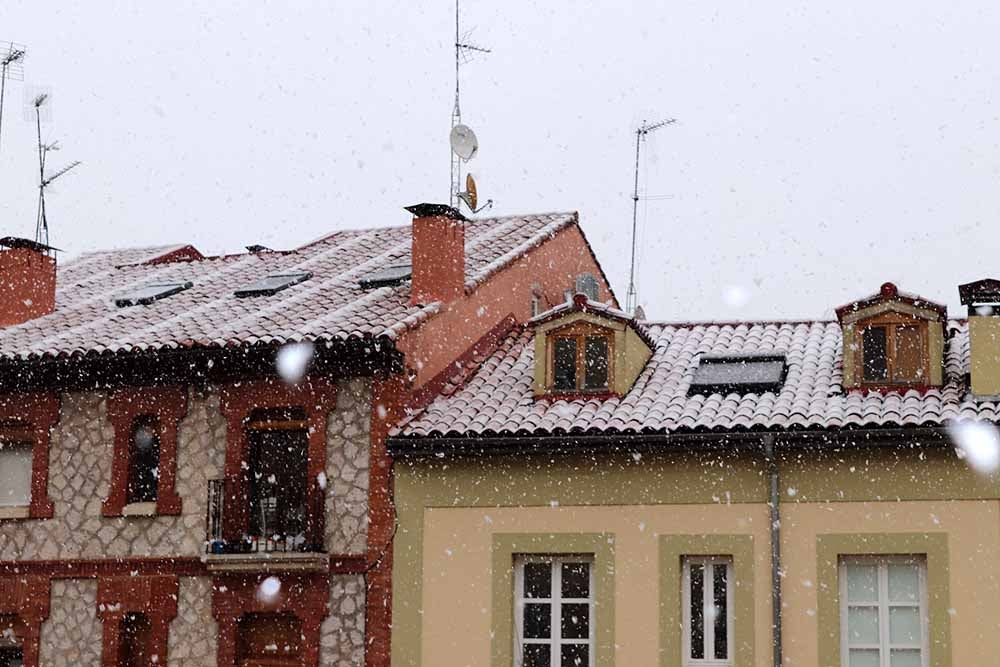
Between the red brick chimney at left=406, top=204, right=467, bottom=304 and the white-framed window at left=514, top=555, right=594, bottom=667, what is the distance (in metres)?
3.86

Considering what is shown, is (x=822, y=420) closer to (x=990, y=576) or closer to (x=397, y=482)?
(x=990, y=576)

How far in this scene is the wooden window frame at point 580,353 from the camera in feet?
65.7

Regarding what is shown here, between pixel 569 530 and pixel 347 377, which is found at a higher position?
pixel 347 377

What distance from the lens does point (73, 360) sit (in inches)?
819

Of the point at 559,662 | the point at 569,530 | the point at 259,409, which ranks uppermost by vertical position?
the point at 259,409

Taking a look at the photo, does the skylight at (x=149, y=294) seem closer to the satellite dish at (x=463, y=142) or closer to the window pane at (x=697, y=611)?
the satellite dish at (x=463, y=142)

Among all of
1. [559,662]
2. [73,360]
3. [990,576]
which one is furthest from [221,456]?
[990,576]

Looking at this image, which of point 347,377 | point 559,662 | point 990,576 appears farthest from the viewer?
point 347,377

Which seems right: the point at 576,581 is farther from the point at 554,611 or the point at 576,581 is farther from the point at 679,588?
the point at 679,588

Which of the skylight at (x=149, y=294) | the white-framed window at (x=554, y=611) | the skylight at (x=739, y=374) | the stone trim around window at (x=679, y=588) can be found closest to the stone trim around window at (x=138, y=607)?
the white-framed window at (x=554, y=611)

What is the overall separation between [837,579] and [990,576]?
5.15 feet

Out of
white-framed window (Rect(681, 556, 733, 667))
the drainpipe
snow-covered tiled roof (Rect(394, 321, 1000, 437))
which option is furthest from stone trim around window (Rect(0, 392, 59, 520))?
the drainpipe

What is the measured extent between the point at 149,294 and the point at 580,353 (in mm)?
7169

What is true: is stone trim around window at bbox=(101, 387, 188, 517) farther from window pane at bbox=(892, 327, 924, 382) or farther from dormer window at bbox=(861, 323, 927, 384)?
window pane at bbox=(892, 327, 924, 382)
